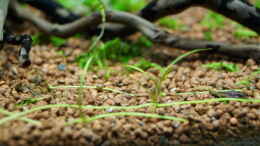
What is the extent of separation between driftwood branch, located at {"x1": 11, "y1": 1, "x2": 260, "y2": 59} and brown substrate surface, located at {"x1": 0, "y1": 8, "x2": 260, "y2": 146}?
131 millimetres

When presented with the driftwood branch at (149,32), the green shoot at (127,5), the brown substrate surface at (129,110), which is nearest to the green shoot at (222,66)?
the brown substrate surface at (129,110)

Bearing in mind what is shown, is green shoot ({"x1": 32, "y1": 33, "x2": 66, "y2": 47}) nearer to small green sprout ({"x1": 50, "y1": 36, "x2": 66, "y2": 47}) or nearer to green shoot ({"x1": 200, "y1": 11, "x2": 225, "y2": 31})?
small green sprout ({"x1": 50, "y1": 36, "x2": 66, "y2": 47})

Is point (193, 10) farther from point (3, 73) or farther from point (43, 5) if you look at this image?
point (3, 73)

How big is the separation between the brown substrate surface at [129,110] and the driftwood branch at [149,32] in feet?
0.43

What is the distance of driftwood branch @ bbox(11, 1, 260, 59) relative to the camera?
8.49 ft

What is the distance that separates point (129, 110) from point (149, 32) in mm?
1118

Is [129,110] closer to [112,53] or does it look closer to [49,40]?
[112,53]

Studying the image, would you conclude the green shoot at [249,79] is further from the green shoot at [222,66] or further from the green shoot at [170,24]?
the green shoot at [170,24]

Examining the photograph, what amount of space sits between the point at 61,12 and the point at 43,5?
249 millimetres

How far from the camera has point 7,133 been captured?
4.45ft

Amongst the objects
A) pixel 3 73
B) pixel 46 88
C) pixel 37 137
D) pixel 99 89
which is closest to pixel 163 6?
pixel 99 89

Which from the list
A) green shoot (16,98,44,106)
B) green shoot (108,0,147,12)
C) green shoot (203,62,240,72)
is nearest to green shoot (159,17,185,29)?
green shoot (108,0,147,12)

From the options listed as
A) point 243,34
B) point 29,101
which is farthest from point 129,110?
point 243,34

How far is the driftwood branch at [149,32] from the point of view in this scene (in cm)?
259
